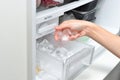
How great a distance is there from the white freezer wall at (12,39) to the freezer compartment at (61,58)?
9.4 inches

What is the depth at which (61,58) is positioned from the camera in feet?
3.23

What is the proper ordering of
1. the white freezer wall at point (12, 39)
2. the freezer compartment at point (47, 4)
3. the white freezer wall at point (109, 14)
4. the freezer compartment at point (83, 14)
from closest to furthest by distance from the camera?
the white freezer wall at point (12, 39)
the freezer compartment at point (47, 4)
the freezer compartment at point (83, 14)
the white freezer wall at point (109, 14)

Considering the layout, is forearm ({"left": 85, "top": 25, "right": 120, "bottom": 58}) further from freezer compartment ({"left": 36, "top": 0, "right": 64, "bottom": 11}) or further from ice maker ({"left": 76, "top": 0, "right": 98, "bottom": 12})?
ice maker ({"left": 76, "top": 0, "right": 98, "bottom": 12})

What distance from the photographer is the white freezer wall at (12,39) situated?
0.64m

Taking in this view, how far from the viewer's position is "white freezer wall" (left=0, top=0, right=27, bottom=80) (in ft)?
2.10

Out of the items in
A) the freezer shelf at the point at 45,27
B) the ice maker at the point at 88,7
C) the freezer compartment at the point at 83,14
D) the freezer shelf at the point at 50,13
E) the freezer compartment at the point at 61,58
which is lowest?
the freezer compartment at the point at 61,58

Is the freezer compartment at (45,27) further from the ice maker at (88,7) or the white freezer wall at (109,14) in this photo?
the white freezer wall at (109,14)

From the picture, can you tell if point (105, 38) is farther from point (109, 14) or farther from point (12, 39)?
point (109, 14)

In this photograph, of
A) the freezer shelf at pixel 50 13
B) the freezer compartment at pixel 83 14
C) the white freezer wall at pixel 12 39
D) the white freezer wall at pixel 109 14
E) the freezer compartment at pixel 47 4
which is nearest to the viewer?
the white freezer wall at pixel 12 39

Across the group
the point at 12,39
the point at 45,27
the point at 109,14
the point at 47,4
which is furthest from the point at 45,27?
the point at 109,14

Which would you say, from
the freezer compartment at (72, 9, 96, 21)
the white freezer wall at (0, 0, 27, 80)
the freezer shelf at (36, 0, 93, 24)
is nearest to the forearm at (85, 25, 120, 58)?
the freezer shelf at (36, 0, 93, 24)

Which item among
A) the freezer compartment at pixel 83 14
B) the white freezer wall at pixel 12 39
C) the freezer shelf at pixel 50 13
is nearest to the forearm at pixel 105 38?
the freezer shelf at pixel 50 13

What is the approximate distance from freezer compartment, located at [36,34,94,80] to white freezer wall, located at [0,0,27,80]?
0.78 ft

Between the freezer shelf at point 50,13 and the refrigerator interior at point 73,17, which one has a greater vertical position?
the freezer shelf at point 50,13
